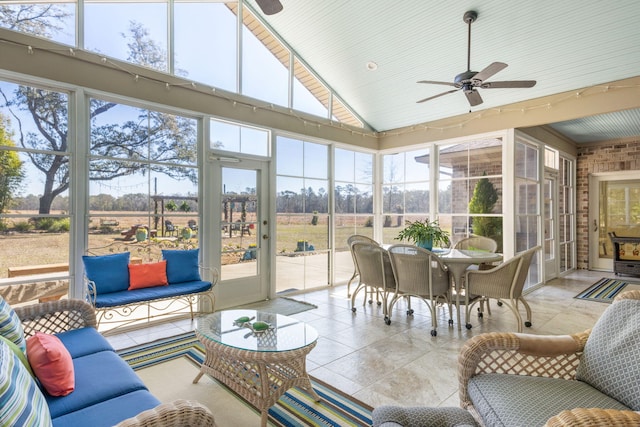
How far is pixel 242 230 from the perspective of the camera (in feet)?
15.8

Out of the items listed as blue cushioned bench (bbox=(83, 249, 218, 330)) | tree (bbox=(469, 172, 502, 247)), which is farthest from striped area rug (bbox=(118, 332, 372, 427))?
tree (bbox=(469, 172, 502, 247))

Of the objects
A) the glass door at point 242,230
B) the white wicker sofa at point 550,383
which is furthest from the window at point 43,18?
the white wicker sofa at point 550,383

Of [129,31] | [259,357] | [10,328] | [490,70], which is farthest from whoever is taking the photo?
[129,31]

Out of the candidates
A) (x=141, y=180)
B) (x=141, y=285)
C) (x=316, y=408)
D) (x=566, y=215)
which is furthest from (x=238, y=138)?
(x=566, y=215)

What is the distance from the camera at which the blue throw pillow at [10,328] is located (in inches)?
68.5

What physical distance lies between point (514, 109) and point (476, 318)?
3.08 metres

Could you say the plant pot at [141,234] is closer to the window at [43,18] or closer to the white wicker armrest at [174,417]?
the window at [43,18]

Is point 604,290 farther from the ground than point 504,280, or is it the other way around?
point 504,280

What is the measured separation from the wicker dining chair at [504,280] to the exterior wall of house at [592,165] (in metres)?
5.52

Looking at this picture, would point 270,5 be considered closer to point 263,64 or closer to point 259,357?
point 259,357

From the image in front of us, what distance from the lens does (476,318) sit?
4.16m

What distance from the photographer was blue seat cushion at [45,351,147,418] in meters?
1.50

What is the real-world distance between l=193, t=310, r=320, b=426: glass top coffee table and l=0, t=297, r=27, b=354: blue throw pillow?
0.96m

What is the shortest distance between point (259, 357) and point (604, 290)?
20.4 ft
